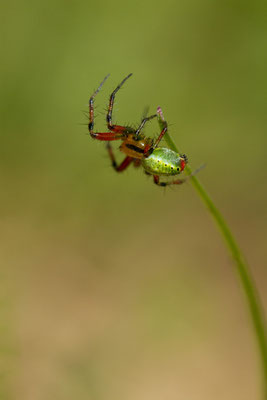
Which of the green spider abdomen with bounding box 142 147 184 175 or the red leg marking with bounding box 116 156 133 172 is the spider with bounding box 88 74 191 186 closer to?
the green spider abdomen with bounding box 142 147 184 175

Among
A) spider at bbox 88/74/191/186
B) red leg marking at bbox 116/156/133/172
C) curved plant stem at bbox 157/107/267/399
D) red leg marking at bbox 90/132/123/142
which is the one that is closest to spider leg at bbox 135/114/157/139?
spider at bbox 88/74/191/186

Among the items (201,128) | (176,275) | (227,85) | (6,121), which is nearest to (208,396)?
(176,275)

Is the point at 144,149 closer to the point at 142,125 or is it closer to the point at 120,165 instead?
the point at 142,125

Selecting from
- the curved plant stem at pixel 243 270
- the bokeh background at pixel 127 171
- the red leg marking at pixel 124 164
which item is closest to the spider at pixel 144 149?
the red leg marking at pixel 124 164

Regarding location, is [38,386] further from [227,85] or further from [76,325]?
[227,85]

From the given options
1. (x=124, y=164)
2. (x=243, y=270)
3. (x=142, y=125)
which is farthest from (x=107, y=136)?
(x=243, y=270)

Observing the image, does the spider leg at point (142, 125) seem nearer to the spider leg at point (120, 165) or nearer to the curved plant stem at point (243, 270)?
the spider leg at point (120, 165)
